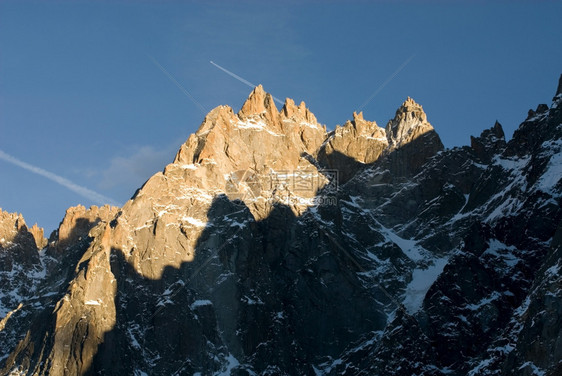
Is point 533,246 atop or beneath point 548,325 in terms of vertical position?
atop

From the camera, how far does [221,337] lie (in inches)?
7761

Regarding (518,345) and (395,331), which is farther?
(395,331)

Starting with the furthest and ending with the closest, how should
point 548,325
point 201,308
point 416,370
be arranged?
point 201,308 < point 416,370 < point 548,325

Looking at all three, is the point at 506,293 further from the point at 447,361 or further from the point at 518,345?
the point at 518,345

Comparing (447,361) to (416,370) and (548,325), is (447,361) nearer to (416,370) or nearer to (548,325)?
(416,370)

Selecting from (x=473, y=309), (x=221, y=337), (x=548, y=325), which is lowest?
(x=548, y=325)

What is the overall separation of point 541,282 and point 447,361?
80.7 feet

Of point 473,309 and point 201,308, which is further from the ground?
point 201,308

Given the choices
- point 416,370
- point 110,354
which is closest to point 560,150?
point 416,370

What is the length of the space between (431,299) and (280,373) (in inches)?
1023

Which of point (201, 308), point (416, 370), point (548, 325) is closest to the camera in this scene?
point (548, 325)

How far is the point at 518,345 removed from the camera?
164 meters

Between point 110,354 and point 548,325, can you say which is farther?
point 110,354

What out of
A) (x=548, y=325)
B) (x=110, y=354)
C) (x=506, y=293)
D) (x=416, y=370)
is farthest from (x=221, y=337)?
(x=548, y=325)
